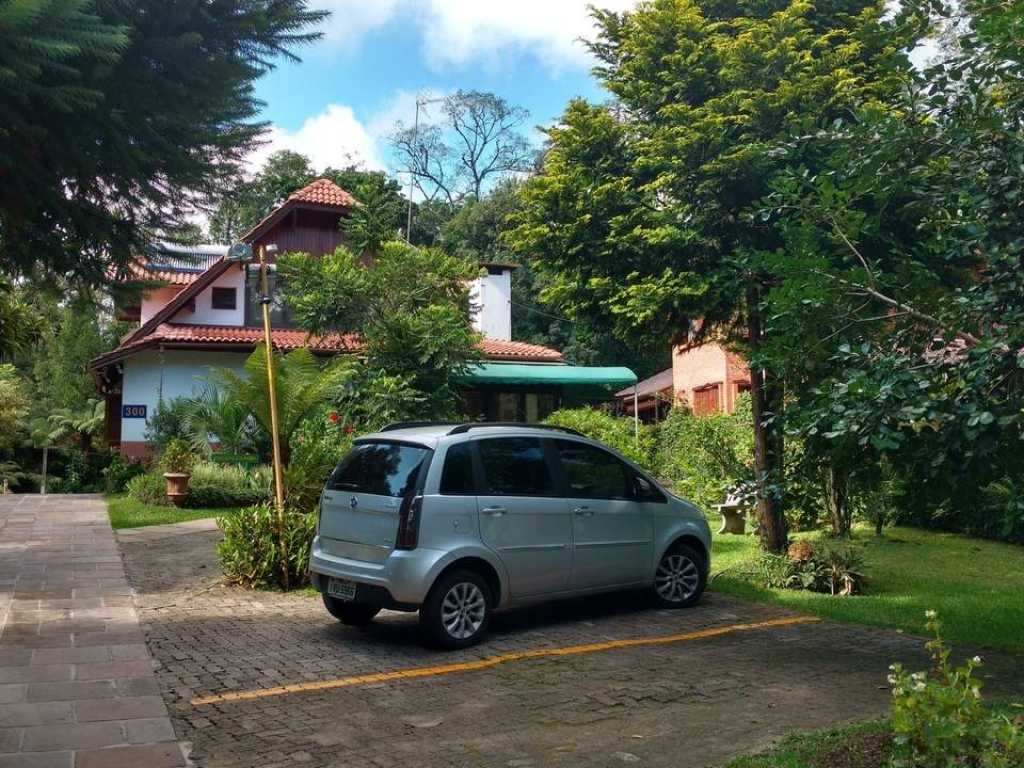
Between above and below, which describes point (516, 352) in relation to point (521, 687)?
above

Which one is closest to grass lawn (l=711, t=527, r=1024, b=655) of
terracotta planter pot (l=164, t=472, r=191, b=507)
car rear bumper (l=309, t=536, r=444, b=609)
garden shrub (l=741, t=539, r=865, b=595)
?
garden shrub (l=741, t=539, r=865, b=595)

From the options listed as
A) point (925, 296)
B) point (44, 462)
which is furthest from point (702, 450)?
point (44, 462)

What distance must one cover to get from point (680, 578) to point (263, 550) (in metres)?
4.64

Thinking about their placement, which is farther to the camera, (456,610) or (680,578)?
(680,578)

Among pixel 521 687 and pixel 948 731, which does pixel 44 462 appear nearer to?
pixel 521 687

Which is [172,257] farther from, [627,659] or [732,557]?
[732,557]

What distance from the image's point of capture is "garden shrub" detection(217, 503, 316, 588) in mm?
10266

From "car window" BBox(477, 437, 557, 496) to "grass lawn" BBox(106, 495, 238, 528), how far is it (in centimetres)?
894

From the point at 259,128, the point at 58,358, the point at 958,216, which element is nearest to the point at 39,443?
the point at 58,358

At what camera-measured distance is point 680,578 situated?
30.5 ft

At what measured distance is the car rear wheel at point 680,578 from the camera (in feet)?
30.2

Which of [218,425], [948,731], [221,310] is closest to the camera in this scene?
[948,731]

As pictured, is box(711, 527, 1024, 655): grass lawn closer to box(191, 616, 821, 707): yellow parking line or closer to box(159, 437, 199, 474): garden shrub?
box(191, 616, 821, 707): yellow parking line

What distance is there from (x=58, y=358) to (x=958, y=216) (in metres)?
34.3
